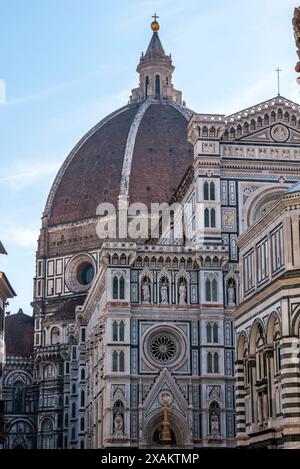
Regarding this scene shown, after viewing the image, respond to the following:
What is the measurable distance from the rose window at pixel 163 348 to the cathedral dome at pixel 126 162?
40.4m

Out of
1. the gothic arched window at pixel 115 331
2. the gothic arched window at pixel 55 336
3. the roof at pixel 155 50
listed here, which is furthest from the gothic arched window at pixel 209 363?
the roof at pixel 155 50

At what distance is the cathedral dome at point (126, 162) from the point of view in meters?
97.1

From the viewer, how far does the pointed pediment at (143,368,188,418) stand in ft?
176

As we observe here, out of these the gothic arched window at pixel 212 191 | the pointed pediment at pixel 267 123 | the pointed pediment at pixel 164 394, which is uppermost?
the pointed pediment at pixel 267 123

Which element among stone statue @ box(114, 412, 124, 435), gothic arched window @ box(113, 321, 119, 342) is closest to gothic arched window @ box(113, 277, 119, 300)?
gothic arched window @ box(113, 321, 119, 342)

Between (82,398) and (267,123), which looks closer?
(267,123)

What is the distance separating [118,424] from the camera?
52.9 metres

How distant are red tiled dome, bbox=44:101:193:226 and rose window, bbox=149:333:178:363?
40.8 meters

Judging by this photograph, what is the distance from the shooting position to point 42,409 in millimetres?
90625

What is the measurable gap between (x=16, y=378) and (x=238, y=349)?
64.8 metres

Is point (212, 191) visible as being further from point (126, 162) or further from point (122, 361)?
point (126, 162)

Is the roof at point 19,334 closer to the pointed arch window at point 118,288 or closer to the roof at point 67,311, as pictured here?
the roof at point 67,311

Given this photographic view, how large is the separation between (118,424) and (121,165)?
160ft

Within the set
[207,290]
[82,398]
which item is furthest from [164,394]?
[82,398]
